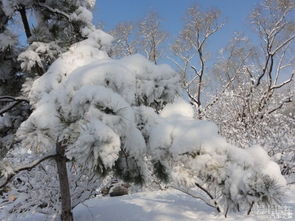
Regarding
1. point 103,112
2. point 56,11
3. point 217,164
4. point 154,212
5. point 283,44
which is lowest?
point 154,212

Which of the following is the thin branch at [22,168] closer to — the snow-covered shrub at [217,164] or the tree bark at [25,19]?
the snow-covered shrub at [217,164]

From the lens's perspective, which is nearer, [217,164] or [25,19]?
[217,164]

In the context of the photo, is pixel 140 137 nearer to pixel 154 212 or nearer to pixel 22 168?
pixel 22 168

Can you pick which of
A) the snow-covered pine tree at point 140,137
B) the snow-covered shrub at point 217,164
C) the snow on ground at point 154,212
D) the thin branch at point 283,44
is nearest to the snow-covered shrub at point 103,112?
the snow-covered pine tree at point 140,137

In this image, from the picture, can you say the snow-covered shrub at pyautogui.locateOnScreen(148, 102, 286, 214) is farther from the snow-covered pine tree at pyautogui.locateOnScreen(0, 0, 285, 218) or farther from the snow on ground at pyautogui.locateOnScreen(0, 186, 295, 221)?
the snow on ground at pyautogui.locateOnScreen(0, 186, 295, 221)

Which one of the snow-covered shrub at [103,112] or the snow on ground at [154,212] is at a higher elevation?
the snow-covered shrub at [103,112]

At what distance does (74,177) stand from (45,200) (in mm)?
844

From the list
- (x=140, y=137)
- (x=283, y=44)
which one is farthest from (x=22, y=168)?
(x=283, y=44)

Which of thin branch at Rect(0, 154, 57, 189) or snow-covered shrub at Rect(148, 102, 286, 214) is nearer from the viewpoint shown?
snow-covered shrub at Rect(148, 102, 286, 214)

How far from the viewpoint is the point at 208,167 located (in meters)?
2.21

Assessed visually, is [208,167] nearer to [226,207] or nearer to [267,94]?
[226,207]

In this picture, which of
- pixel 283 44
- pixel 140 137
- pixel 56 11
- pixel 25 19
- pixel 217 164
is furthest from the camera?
pixel 283 44

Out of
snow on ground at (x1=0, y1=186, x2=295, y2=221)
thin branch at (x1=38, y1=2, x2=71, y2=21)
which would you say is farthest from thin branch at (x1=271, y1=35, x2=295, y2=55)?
thin branch at (x1=38, y1=2, x2=71, y2=21)

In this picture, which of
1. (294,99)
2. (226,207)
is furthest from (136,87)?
(294,99)
